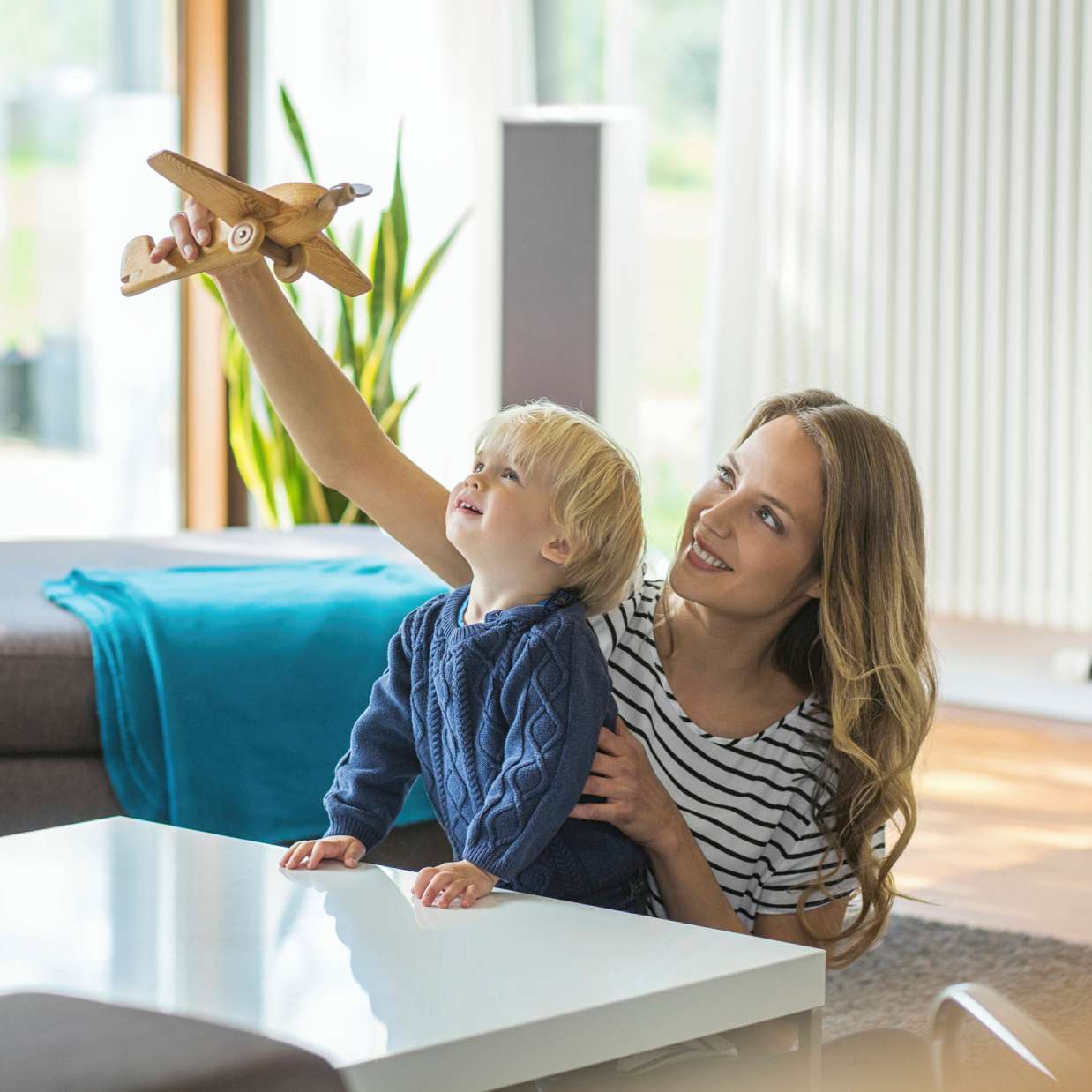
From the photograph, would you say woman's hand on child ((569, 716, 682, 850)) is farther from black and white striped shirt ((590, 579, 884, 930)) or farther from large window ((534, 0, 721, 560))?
large window ((534, 0, 721, 560))

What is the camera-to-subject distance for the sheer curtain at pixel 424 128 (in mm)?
5266

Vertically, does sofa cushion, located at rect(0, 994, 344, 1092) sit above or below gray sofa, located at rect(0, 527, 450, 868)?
above

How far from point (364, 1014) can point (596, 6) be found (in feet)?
16.1

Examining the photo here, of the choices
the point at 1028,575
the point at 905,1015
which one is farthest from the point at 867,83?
the point at 905,1015

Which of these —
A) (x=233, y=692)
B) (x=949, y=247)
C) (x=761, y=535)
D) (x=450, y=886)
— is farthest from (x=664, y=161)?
(x=450, y=886)

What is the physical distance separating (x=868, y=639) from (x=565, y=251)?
2726 millimetres

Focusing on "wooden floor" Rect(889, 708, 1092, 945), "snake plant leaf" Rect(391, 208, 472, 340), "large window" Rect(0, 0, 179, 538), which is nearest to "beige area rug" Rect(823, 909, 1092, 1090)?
"wooden floor" Rect(889, 708, 1092, 945)

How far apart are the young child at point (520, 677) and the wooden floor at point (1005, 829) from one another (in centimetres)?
106

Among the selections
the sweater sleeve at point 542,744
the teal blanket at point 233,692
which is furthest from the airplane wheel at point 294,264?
the teal blanket at point 233,692

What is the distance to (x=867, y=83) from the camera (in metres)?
4.55

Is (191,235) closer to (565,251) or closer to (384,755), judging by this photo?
(384,755)

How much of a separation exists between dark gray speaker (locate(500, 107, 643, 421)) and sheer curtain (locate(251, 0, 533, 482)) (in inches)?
49.7

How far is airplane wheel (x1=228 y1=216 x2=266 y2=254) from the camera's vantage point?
3.80ft

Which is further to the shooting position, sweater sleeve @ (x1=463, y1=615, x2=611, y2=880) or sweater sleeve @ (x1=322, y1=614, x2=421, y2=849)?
sweater sleeve @ (x1=322, y1=614, x2=421, y2=849)
